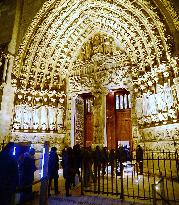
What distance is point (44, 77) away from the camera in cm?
793

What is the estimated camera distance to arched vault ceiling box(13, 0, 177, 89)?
6.89m

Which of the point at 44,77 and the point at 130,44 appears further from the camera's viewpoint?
the point at 44,77

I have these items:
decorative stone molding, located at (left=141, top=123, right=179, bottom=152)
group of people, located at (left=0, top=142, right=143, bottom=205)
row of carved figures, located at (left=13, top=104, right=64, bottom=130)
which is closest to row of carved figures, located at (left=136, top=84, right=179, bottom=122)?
decorative stone molding, located at (left=141, top=123, right=179, bottom=152)

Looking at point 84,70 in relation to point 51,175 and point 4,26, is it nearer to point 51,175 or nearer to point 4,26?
point 4,26

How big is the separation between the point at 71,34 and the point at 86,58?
42.1 inches

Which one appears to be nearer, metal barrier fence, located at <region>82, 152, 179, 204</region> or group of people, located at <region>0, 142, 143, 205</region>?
group of people, located at <region>0, 142, 143, 205</region>

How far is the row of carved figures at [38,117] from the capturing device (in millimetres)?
7371

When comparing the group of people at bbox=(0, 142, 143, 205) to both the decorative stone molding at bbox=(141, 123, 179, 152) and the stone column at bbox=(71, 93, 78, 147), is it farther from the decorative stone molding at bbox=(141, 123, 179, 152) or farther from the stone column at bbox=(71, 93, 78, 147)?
the stone column at bbox=(71, 93, 78, 147)

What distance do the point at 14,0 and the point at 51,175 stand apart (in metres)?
6.99

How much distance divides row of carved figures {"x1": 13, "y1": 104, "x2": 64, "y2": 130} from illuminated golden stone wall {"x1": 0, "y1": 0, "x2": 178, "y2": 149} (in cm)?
5

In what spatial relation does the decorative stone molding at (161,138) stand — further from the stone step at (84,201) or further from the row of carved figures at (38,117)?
the row of carved figures at (38,117)

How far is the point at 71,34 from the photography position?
27.5ft

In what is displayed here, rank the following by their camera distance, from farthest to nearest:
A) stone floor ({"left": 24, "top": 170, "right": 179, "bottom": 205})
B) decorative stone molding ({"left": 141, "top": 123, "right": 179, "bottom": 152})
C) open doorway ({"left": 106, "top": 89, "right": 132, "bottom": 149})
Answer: open doorway ({"left": 106, "top": 89, "right": 132, "bottom": 149})
decorative stone molding ({"left": 141, "top": 123, "right": 179, "bottom": 152})
stone floor ({"left": 24, "top": 170, "right": 179, "bottom": 205})

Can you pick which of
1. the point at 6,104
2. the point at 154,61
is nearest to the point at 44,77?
the point at 6,104
